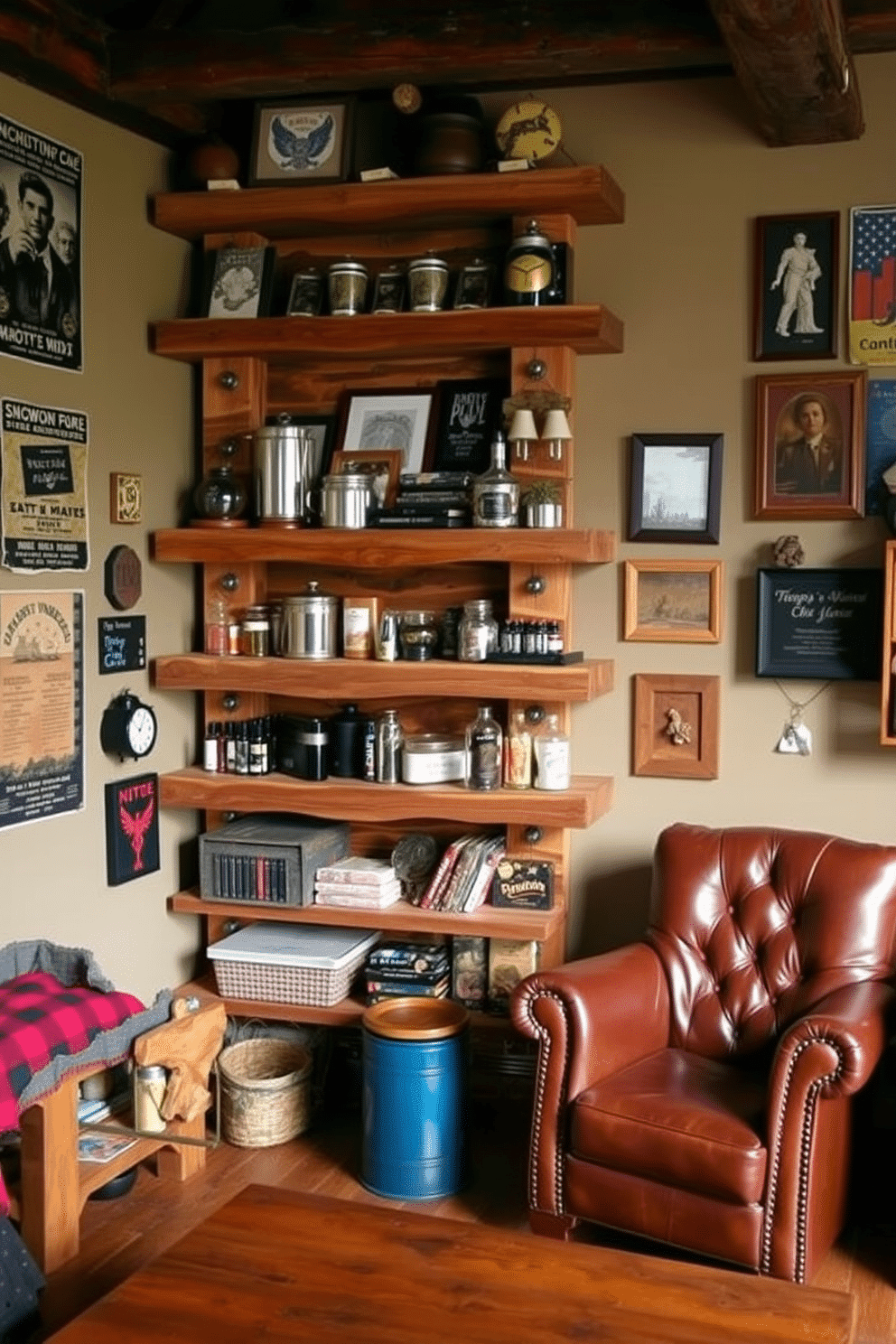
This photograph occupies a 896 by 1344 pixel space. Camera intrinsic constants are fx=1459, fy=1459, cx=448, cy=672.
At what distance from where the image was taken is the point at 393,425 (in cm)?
412

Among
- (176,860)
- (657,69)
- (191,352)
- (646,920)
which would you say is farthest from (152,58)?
(646,920)

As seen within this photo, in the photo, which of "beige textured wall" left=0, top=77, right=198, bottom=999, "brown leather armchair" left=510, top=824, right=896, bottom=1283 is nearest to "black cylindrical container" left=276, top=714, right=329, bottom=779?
"beige textured wall" left=0, top=77, right=198, bottom=999

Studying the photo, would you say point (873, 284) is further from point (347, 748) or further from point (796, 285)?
point (347, 748)

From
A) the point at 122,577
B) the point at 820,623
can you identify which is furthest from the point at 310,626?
the point at 820,623

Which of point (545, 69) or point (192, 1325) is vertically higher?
point (545, 69)

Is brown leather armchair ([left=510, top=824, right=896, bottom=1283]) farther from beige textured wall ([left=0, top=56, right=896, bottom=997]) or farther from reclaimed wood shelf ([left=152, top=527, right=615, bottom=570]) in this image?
reclaimed wood shelf ([left=152, top=527, right=615, bottom=570])

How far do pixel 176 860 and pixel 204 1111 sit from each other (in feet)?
2.53

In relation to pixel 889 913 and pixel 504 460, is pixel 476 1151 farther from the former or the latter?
pixel 504 460

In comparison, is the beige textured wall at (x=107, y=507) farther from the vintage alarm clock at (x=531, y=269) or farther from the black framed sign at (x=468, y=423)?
the vintage alarm clock at (x=531, y=269)

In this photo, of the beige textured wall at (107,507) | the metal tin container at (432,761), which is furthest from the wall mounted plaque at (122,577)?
the metal tin container at (432,761)

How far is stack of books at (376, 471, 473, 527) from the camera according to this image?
3.91 meters

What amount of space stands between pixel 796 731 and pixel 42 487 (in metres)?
2.04

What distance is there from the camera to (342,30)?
3.65 m

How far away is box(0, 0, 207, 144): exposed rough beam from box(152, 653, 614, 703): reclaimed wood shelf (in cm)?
146
